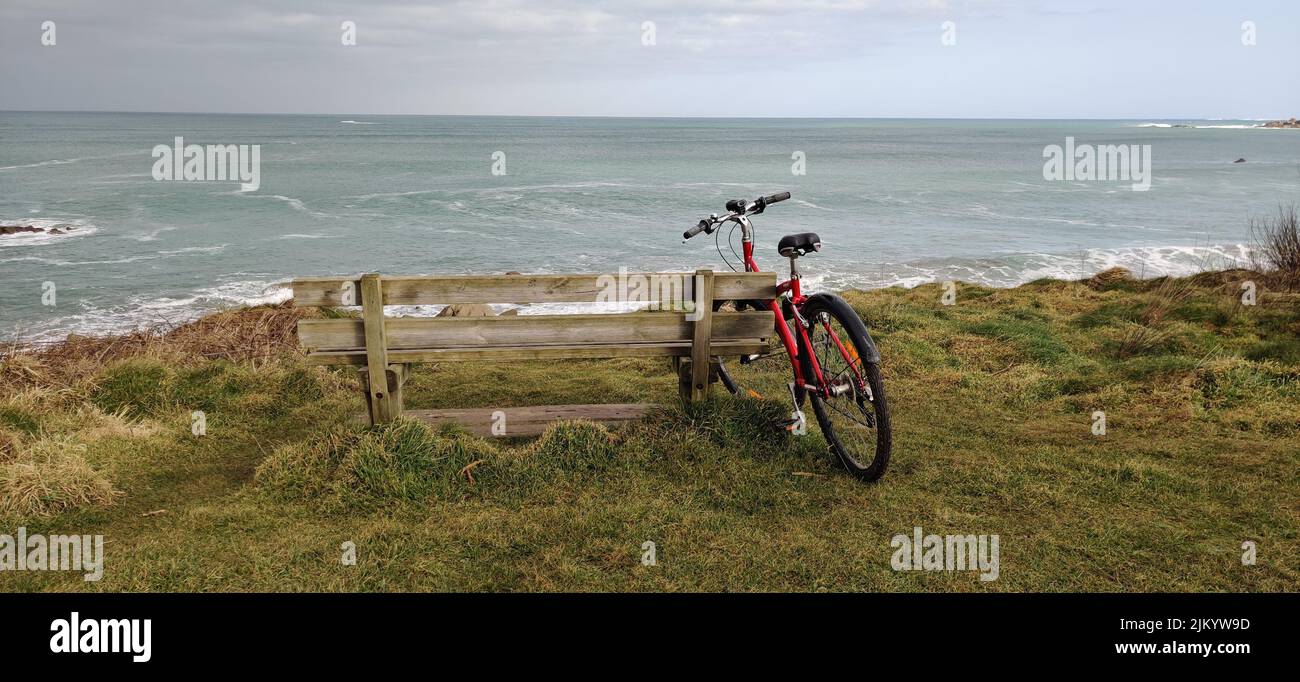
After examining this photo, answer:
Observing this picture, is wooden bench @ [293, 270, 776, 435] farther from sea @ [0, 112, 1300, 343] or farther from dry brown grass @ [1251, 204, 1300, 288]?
dry brown grass @ [1251, 204, 1300, 288]

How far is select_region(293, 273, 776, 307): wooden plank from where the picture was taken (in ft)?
17.1

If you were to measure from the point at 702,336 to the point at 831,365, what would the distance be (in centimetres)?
107

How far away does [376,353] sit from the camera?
539 centimetres

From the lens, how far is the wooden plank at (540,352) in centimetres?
548

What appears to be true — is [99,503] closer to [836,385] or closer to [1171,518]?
[836,385]

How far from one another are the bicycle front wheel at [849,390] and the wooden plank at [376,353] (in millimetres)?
2815

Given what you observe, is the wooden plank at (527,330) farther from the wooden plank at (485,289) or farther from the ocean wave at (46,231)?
the ocean wave at (46,231)

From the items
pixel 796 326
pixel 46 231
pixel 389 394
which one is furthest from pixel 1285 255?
pixel 46 231

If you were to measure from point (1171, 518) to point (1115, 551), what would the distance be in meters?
0.70

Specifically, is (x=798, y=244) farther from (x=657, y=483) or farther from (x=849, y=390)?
(x=657, y=483)

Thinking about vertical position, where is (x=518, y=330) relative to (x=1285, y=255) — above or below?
below

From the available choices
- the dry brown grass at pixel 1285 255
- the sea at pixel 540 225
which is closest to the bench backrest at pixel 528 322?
the sea at pixel 540 225

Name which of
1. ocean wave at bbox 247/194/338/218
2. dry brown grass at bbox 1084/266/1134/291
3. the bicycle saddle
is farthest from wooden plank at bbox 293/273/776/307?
ocean wave at bbox 247/194/338/218
